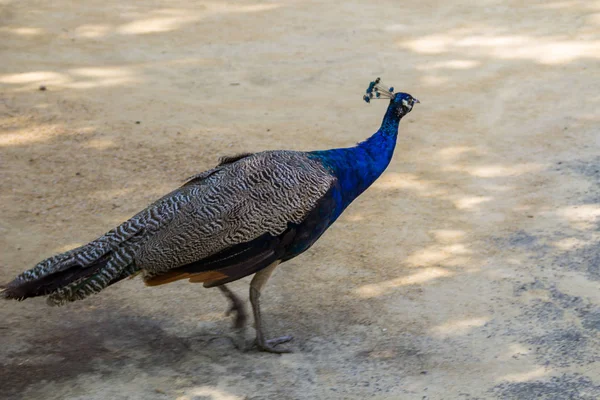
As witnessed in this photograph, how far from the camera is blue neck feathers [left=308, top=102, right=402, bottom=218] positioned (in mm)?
4609

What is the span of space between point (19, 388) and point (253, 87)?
414 cm

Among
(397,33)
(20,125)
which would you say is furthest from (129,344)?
(397,33)

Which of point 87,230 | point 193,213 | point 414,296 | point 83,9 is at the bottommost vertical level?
point 414,296

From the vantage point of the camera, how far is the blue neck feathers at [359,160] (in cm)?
461

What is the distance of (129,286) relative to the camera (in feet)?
16.9

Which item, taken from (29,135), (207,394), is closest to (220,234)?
(207,394)

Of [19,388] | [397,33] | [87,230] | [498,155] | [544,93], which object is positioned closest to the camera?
[19,388]

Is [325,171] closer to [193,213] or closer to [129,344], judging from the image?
[193,213]

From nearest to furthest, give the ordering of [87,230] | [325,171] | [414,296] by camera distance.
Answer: [325,171], [414,296], [87,230]

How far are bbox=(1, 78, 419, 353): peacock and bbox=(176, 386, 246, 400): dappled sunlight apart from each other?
433 mm

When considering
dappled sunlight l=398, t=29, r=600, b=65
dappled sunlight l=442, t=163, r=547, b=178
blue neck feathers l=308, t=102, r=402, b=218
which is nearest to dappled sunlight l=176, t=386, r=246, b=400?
blue neck feathers l=308, t=102, r=402, b=218

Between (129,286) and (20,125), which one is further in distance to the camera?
(20,125)

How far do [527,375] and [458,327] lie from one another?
20.6 inches

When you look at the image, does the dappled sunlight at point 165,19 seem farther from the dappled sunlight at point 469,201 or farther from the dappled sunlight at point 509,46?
the dappled sunlight at point 469,201
